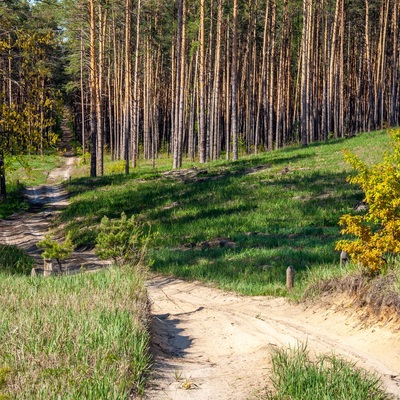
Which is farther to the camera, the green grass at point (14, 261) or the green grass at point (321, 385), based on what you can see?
the green grass at point (14, 261)

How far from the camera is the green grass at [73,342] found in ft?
17.1

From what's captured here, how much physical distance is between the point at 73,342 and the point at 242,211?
1446 cm

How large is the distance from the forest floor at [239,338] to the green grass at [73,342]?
503 millimetres

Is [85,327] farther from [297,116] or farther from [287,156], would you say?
[297,116]

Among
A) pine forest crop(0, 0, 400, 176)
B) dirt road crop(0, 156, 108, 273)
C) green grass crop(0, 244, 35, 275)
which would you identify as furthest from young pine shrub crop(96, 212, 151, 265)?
pine forest crop(0, 0, 400, 176)

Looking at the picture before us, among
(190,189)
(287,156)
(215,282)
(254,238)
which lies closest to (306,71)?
(287,156)

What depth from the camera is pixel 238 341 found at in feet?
28.5

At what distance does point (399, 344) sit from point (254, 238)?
8.82 metres

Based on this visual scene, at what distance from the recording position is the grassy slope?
13648 mm

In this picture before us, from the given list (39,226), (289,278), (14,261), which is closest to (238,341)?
(289,278)

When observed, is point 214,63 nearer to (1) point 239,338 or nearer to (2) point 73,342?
(1) point 239,338

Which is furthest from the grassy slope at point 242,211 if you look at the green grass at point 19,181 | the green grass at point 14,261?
the green grass at point 14,261

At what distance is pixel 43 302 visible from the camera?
7.78 metres

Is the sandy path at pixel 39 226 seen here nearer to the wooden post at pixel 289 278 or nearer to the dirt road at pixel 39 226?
the dirt road at pixel 39 226
